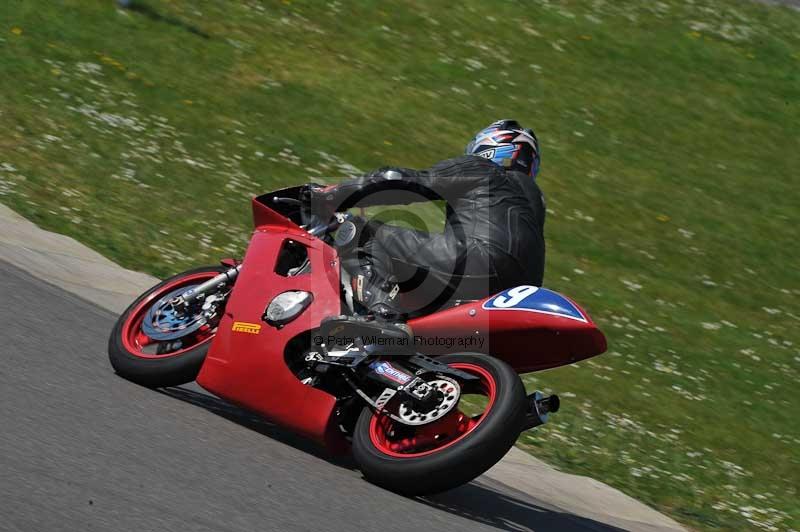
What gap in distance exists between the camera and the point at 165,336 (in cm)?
657

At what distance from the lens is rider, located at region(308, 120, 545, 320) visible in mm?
5734

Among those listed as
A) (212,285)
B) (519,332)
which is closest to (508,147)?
(519,332)

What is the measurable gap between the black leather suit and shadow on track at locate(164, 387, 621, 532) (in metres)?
0.90

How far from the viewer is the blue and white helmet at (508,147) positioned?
6.16 meters

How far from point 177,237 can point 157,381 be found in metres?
4.17

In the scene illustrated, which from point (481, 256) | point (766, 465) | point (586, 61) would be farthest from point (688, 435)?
point (586, 61)

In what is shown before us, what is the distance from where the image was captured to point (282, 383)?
593 centimetres

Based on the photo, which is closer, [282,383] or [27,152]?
[282,383]

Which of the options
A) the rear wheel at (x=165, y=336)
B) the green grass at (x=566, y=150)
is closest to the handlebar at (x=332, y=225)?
the rear wheel at (x=165, y=336)

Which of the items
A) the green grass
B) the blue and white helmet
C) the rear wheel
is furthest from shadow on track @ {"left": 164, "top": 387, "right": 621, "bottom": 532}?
the blue and white helmet

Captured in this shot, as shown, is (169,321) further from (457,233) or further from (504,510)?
(504,510)

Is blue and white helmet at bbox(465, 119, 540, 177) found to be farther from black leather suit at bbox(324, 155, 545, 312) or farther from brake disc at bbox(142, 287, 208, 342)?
brake disc at bbox(142, 287, 208, 342)

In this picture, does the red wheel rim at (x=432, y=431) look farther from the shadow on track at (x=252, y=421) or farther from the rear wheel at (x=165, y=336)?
the rear wheel at (x=165, y=336)

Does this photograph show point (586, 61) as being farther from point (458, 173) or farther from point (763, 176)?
point (458, 173)
